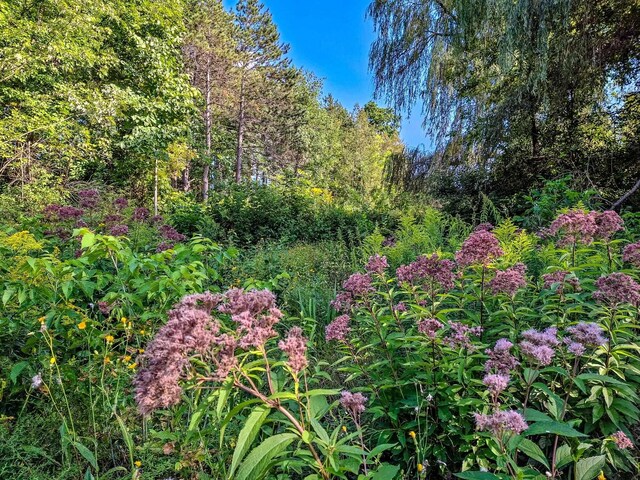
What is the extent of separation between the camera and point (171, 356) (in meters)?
0.88

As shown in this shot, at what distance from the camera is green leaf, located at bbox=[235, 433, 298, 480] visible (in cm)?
87

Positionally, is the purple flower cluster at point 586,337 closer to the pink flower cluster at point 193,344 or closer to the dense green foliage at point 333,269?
the dense green foliage at point 333,269

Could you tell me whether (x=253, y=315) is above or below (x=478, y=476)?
above

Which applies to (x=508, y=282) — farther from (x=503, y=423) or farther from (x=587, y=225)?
(x=587, y=225)

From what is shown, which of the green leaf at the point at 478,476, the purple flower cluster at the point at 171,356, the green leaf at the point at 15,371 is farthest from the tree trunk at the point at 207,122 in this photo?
the green leaf at the point at 478,476

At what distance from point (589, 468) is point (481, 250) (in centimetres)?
87

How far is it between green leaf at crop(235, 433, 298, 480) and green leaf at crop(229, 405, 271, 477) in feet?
0.07

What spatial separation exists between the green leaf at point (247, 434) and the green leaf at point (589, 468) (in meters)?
0.94

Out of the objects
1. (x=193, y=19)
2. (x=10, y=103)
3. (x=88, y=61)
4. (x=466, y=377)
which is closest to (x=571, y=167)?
(x=466, y=377)

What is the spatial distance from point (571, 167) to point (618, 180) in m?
0.67

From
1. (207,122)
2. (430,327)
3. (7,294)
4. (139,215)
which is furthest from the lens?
(207,122)

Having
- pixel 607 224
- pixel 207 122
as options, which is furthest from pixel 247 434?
pixel 207 122

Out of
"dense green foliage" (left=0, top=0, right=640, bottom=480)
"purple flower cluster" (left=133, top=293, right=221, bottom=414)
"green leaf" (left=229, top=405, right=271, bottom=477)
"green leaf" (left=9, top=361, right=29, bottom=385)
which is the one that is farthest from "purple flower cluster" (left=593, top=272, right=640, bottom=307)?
"green leaf" (left=9, top=361, right=29, bottom=385)

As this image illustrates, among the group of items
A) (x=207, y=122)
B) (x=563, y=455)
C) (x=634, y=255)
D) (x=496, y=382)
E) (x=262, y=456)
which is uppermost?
(x=207, y=122)
